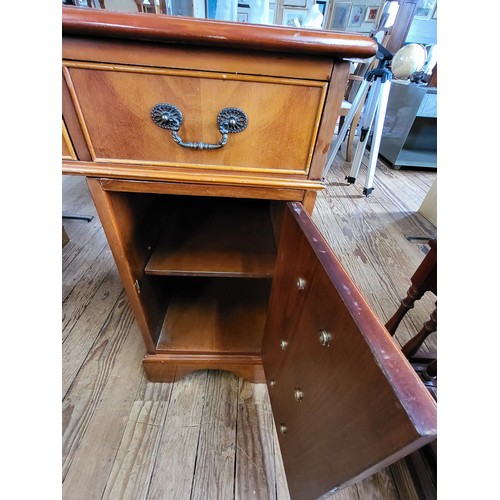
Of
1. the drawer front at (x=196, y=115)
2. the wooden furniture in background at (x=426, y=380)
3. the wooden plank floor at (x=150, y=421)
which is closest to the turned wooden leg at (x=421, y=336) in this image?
the wooden furniture in background at (x=426, y=380)

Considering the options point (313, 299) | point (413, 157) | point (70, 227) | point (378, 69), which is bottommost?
point (70, 227)

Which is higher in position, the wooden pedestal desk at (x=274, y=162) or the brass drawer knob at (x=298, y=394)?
the wooden pedestal desk at (x=274, y=162)

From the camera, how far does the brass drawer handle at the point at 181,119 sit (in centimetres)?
34

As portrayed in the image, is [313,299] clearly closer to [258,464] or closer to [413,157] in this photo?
[258,464]

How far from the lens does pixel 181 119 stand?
1.13 feet

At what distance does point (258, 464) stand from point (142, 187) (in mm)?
663

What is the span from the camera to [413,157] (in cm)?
235

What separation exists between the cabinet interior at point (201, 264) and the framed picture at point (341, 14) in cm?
378

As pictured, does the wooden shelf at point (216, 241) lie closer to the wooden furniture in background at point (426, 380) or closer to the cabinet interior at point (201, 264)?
the cabinet interior at point (201, 264)

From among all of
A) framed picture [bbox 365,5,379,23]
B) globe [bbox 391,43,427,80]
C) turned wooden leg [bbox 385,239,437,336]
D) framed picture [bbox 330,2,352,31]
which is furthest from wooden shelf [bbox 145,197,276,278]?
framed picture [bbox 365,5,379,23]

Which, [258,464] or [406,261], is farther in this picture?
[406,261]

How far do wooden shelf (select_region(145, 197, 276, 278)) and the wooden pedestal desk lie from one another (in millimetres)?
87
